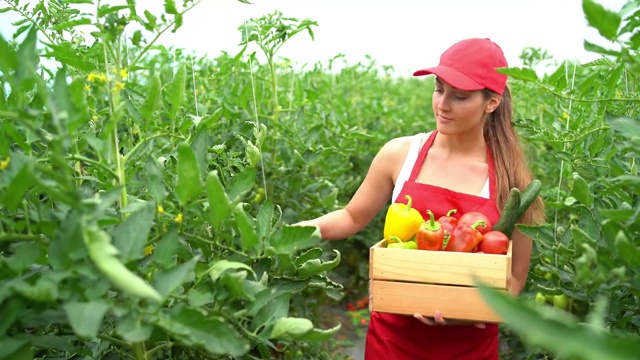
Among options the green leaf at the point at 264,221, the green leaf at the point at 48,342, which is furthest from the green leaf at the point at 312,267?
the green leaf at the point at 48,342

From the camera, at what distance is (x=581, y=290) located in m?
1.65

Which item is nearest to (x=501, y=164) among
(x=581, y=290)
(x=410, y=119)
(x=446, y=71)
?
(x=446, y=71)

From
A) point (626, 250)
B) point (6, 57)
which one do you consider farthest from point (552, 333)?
point (6, 57)

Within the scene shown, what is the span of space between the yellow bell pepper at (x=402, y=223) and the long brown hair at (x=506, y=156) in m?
0.31

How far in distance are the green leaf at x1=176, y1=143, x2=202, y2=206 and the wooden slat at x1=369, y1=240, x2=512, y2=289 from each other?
0.69 m

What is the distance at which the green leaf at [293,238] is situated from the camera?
123cm

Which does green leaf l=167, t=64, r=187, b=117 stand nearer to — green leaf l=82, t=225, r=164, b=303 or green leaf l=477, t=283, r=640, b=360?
green leaf l=82, t=225, r=164, b=303

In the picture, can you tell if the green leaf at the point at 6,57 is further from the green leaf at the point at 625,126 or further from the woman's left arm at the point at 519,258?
the woman's left arm at the point at 519,258

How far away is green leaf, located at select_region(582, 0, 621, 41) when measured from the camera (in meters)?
0.95

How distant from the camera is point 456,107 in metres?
2.04

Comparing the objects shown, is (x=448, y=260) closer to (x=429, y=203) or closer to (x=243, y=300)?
(x=429, y=203)

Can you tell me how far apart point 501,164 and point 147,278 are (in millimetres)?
1307

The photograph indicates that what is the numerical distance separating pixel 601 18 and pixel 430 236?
3.09ft

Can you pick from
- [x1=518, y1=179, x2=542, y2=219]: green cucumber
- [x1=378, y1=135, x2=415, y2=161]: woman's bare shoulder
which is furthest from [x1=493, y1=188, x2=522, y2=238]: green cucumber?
[x1=378, y1=135, x2=415, y2=161]: woman's bare shoulder
